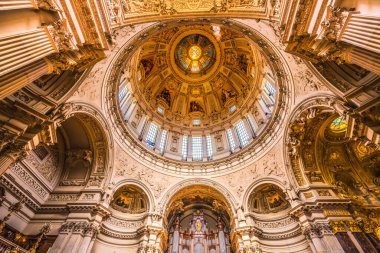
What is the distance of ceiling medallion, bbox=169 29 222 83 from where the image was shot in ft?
78.9

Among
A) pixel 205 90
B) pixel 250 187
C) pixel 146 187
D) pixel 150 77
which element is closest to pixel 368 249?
pixel 250 187

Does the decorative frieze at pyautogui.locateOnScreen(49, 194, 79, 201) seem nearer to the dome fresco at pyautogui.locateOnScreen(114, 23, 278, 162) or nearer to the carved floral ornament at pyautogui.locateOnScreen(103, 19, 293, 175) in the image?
the carved floral ornament at pyautogui.locateOnScreen(103, 19, 293, 175)

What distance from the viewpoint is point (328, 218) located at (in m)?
11.5

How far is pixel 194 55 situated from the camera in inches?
1020

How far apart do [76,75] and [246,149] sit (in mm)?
13820

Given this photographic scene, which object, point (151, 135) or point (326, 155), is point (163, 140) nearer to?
point (151, 135)

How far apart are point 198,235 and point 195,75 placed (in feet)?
61.6

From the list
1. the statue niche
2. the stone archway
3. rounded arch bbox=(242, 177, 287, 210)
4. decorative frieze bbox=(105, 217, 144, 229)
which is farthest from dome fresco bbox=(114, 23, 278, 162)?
decorative frieze bbox=(105, 217, 144, 229)

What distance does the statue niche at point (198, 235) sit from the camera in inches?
624

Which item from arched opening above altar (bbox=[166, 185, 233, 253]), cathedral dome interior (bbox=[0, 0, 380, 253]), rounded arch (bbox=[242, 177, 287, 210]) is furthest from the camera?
arched opening above altar (bbox=[166, 185, 233, 253])

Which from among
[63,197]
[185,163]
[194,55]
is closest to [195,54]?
[194,55]

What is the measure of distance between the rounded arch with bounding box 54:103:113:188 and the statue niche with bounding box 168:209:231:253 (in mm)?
7674

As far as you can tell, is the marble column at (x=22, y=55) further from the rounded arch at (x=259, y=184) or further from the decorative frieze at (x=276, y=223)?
the decorative frieze at (x=276, y=223)

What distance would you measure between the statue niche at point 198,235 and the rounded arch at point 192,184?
3.40 meters
